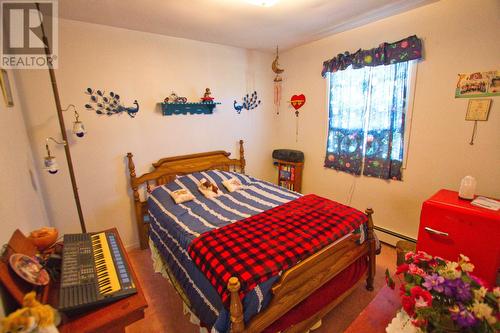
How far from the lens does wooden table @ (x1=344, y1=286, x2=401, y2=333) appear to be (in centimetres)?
119

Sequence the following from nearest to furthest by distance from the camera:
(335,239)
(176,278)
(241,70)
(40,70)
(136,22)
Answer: (335,239)
(176,278)
(40,70)
(136,22)
(241,70)

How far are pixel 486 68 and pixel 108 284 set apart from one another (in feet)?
10.5

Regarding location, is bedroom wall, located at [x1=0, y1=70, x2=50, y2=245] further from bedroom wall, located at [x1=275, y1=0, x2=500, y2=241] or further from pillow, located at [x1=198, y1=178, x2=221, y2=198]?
bedroom wall, located at [x1=275, y1=0, x2=500, y2=241]

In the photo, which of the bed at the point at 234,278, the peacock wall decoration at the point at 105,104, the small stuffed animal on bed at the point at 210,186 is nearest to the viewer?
the bed at the point at 234,278

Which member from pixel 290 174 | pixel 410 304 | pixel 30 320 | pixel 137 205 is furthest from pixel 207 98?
pixel 410 304

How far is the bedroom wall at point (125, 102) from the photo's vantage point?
231 centimetres

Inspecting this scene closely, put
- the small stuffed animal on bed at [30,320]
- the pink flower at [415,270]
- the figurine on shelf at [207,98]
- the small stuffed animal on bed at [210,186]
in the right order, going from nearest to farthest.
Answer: the small stuffed animal on bed at [30,320] → the pink flower at [415,270] → the small stuffed animal on bed at [210,186] → the figurine on shelf at [207,98]

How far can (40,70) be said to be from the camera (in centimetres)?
223

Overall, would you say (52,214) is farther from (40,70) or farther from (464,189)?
(464,189)

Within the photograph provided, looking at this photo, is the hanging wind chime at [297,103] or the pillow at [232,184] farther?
the hanging wind chime at [297,103]

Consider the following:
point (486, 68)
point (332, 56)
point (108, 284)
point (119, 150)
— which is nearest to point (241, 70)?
point (332, 56)

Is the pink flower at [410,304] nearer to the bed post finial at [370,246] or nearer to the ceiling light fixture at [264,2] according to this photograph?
the bed post finial at [370,246]

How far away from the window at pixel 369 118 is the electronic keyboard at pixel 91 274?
279cm

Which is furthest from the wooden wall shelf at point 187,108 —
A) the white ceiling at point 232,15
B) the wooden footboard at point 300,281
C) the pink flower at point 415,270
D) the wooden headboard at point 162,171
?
the pink flower at point 415,270
